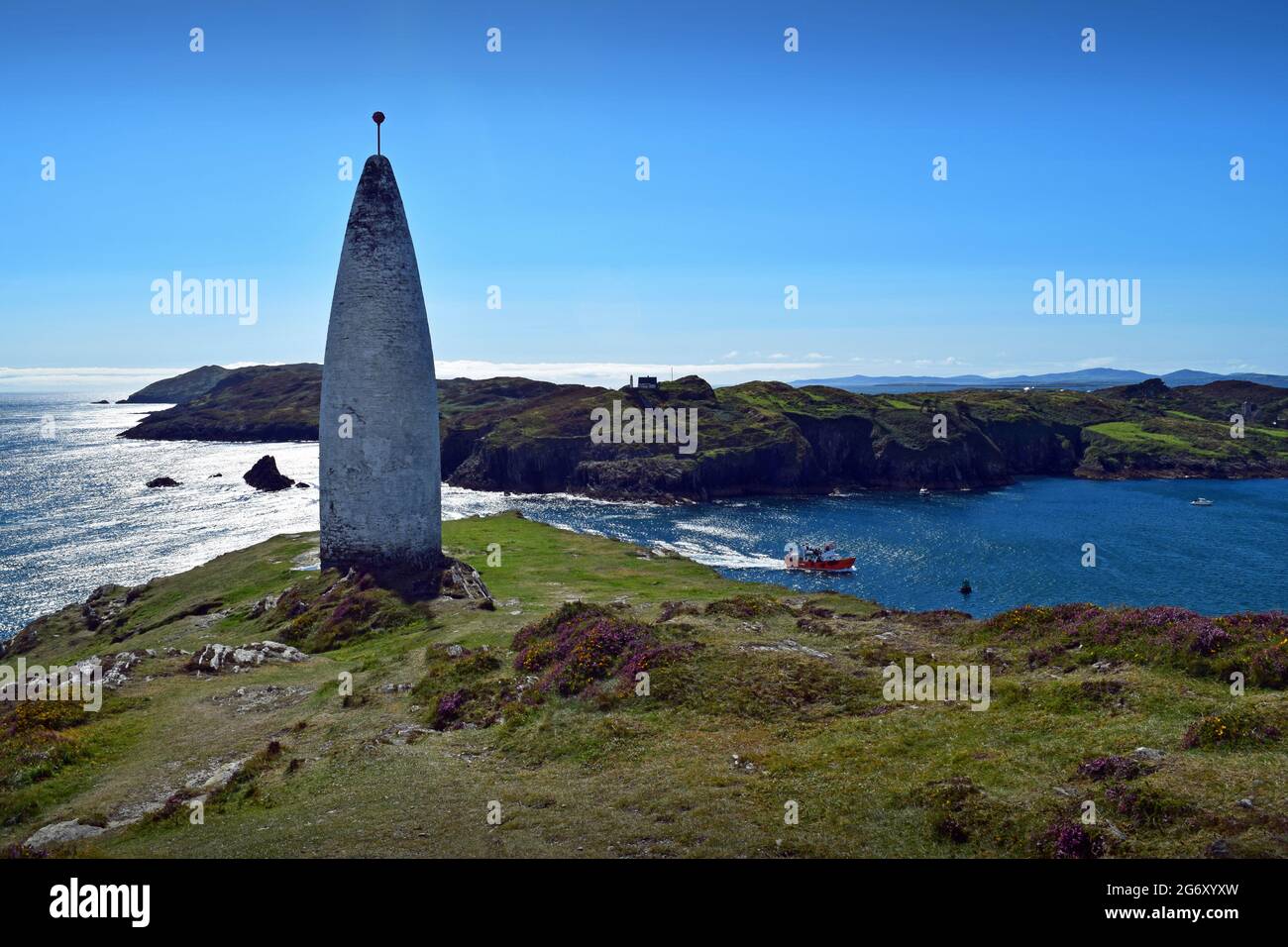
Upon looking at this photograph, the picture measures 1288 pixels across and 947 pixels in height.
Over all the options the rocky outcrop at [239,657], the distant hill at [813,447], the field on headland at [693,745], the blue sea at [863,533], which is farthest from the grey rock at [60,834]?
the distant hill at [813,447]

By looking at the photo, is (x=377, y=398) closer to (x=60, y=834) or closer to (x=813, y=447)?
(x=60, y=834)

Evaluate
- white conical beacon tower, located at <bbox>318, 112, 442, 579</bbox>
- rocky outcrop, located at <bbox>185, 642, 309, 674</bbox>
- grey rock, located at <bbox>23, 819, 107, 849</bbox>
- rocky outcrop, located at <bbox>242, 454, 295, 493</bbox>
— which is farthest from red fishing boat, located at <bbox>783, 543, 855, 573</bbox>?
rocky outcrop, located at <bbox>242, 454, 295, 493</bbox>

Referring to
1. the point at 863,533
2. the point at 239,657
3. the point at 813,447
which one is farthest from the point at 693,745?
the point at 813,447

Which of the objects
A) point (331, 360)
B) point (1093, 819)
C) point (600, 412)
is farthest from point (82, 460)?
point (1093, 819)

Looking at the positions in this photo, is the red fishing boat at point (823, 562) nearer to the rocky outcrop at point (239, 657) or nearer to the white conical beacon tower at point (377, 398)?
the white conical beacon tower at point (377, 398)

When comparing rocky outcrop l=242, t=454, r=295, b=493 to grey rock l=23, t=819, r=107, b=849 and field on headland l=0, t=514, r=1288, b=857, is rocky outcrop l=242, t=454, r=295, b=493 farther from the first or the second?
grey rock l=23, t=819, r=107, b=849
